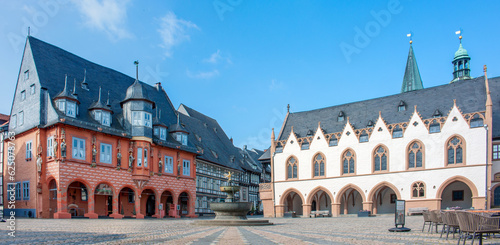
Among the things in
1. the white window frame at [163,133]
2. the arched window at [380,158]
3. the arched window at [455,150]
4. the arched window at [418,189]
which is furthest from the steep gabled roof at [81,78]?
the arched window at [455,150]

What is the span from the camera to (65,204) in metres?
28.5

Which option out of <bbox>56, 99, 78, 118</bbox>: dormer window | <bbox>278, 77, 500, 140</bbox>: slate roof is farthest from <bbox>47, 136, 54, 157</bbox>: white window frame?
<bbox>278, 77, 500, 140</bbox>: slate roof

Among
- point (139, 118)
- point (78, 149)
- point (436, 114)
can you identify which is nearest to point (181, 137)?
point (139, 118)

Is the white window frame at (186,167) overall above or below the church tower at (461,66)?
below

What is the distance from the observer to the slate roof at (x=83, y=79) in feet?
103

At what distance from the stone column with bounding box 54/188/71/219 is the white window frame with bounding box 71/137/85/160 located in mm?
2716

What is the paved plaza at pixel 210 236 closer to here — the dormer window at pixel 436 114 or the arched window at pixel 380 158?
the arched window at pixel 380 158

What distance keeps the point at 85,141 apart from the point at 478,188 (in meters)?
30.3

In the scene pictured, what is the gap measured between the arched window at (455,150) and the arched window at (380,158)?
537cm

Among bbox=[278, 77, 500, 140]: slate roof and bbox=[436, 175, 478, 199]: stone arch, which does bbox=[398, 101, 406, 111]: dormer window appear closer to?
bbox=[278, 77, 500, 140]: slate roof

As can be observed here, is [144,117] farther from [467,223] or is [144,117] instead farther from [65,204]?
[467,223]

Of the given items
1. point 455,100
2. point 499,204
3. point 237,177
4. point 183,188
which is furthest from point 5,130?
Result: point 499,204

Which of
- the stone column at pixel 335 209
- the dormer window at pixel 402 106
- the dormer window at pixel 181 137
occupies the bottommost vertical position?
the stone column at pixel 335 209

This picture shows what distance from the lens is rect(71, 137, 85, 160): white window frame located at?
29.8 meters
